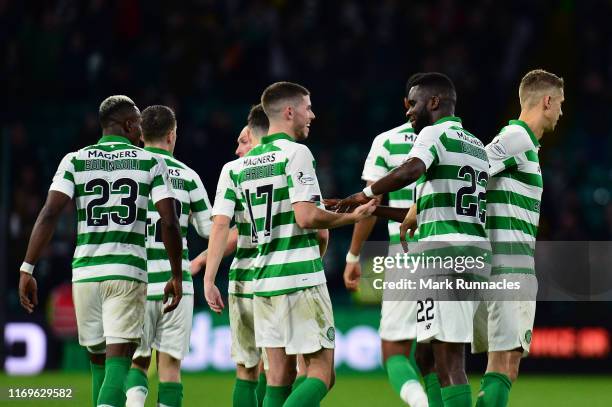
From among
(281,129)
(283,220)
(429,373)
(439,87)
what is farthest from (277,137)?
(429,373)

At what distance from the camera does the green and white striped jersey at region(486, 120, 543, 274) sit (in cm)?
710

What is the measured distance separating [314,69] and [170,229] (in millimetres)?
10216

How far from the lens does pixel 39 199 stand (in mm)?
14703

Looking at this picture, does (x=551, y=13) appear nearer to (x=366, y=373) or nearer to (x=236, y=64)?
(x=236, y=64)

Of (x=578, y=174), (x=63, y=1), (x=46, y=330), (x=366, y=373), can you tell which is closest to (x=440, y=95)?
(x=366, y=373)

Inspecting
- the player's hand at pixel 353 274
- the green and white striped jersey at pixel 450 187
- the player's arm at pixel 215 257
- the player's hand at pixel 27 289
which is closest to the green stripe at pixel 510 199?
the green and white striped jersey at pixel 450 187

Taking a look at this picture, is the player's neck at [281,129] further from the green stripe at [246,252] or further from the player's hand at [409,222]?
the green stripe at [246,252]

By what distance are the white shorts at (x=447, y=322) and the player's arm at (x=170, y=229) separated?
60.1 inches

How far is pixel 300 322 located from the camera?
6.61 m

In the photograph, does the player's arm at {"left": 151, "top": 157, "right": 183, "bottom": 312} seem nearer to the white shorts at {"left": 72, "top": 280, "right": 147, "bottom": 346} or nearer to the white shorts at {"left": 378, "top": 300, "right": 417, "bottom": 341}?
the white shorts at {"left": 72, "top": 280, "right": 147, "bottom": 346}

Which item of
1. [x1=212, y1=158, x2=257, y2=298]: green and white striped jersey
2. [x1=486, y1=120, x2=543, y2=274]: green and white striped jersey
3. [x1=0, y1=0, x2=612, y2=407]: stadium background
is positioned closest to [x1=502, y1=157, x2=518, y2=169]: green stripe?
[x1=486, y1=120, x2=543, y2=274]: green and white striped jersey

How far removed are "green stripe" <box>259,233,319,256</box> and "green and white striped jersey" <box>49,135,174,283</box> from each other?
746 millimetres

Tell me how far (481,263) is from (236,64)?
10.9 metres

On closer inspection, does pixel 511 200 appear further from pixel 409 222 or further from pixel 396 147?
pixel 396 147
